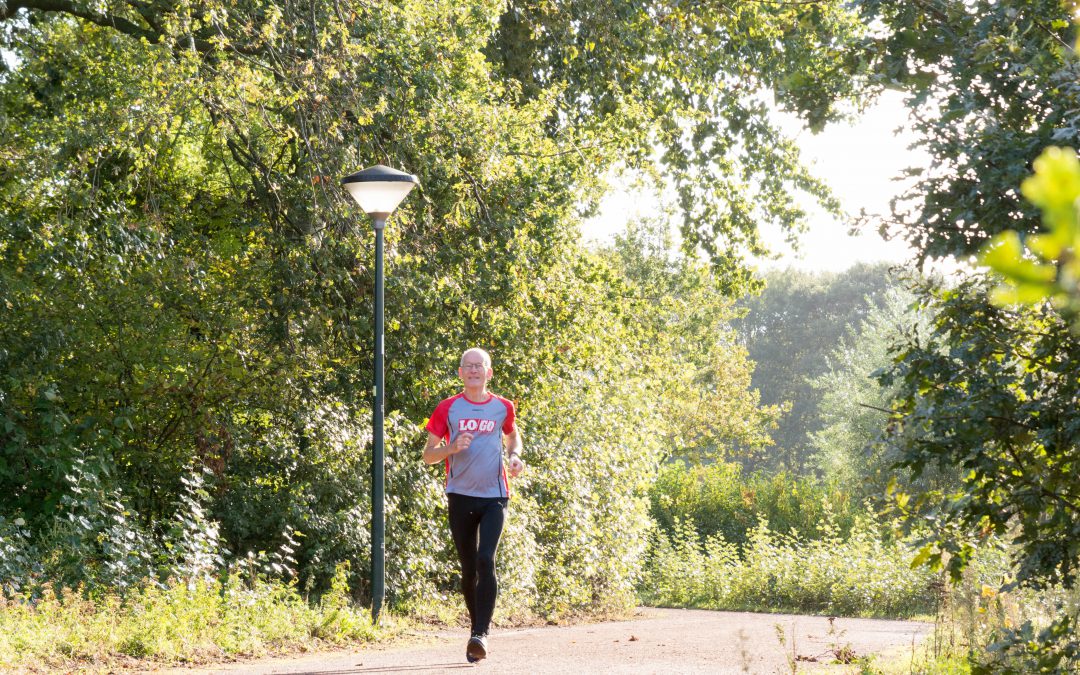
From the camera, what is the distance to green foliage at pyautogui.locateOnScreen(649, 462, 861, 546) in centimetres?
3011

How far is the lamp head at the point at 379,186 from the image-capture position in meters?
10.1

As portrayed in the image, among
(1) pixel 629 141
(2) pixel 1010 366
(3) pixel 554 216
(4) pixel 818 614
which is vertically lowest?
(4) pixel 818 614

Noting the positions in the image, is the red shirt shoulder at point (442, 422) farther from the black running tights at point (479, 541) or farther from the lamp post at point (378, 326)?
the lamp post at point (378, 326)

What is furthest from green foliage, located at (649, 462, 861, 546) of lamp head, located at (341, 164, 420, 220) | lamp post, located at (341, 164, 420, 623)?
lamp head, located at (341, 164, 420, 220)

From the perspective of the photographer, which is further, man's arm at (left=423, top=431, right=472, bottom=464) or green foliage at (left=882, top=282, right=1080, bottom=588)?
man's arm at (left=423, top=431, right=472, bottom=464)

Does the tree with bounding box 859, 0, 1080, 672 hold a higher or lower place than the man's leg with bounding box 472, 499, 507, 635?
higher

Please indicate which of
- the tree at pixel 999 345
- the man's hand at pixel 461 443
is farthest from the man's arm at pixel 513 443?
the tree at pixel 999 345

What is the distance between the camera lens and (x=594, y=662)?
343 inches

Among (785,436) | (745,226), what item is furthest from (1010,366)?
(785,436)

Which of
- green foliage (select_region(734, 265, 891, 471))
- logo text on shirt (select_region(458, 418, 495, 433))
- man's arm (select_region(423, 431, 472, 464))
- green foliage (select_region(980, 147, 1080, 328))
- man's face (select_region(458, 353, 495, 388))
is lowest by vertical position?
green foliage (select_region(980, 147, 1080, 328))

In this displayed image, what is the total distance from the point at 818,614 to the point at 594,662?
12.6 m

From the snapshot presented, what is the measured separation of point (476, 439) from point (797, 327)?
6672 centimetres

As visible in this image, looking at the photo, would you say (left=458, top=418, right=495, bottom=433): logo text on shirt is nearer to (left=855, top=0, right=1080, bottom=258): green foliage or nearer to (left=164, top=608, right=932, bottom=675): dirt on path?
(left=164, top=608, right=932, bottom=675): dirt on path

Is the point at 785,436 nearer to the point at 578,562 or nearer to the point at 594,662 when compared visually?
the point at 578,562
